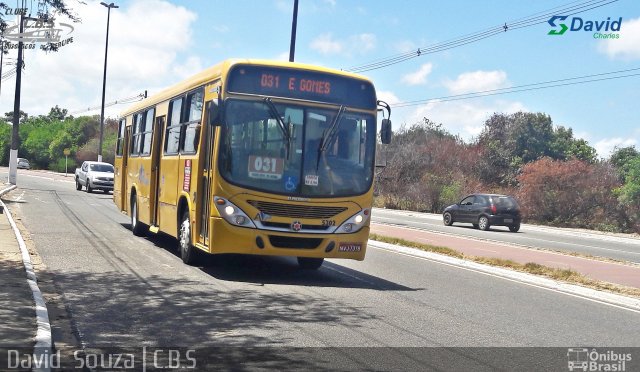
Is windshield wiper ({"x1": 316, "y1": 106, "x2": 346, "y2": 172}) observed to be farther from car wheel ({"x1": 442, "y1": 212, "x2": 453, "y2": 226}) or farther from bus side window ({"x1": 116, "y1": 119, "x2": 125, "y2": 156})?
car wheel ({"x1": 442, "y1": 212, "x2": 453, "y2": 226})

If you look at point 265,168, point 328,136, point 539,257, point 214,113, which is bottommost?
point 539,257

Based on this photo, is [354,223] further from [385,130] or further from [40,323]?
[40,323]

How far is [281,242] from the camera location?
39.0 feet

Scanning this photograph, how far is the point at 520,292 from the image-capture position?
12.6 m

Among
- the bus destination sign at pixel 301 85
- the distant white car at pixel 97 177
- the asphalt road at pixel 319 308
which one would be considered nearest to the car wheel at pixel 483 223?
the asphalt road at pixel 319 308

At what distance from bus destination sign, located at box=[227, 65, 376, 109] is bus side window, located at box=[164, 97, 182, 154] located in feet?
9.65

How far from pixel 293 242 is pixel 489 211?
22.4 meters

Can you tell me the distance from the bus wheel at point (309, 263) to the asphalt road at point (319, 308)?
0.17 metres

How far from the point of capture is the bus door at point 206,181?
39.4 feet

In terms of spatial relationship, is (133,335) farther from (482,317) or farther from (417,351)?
(482,317)

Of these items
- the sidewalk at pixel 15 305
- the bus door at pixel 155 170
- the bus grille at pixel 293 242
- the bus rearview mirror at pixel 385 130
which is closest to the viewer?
the sidewalk at pixel 15 305

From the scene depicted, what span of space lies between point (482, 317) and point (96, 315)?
4.75m

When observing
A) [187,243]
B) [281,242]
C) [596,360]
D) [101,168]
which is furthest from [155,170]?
[101,168]

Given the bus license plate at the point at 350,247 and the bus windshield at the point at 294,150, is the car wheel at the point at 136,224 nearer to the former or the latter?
the bus windshield at the point at 294,150
